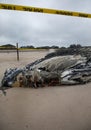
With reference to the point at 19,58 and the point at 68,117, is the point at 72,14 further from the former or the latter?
the point at 68,117

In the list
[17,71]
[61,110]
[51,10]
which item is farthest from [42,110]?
[51,10]

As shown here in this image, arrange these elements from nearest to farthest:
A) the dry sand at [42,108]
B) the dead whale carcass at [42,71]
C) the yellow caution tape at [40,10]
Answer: the yellow caution tape at [40,10] → the dry sand at [42,108] → the dead whale carcass at [42,71]

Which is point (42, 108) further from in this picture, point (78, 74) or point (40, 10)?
point (40, 10)

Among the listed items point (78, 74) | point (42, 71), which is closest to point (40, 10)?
point (42, 71)

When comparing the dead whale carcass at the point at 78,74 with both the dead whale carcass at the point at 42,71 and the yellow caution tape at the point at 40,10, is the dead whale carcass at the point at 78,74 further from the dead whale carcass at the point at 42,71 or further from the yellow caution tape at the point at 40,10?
the yellow caution tape at the point at 40,10

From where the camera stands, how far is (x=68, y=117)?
108 inches

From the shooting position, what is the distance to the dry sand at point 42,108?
2693 mm

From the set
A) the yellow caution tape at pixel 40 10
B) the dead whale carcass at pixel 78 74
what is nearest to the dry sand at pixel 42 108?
the dead whale carcass at pixel 78 74

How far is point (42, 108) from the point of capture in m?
2.76

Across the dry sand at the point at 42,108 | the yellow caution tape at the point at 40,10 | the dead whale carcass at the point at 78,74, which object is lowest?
the dry sand at the point at 42,108

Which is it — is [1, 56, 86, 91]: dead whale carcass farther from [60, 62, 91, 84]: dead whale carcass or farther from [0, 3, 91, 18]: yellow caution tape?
[0, 3, 91, 18]: yellow caution tape

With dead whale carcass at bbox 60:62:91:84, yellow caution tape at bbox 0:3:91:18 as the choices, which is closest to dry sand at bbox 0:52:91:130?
dead whale carcass at bbox 60:62:91:84

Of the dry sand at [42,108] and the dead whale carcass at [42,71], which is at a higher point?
the dead whale carcass at [42,71]

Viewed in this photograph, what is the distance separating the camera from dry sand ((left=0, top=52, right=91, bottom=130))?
8.84ft
